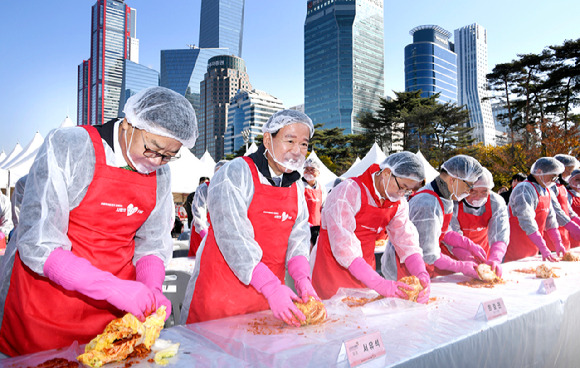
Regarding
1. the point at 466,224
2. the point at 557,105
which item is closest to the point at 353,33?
the point at 557,105

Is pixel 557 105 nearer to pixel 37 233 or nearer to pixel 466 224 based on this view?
pixel 466 224

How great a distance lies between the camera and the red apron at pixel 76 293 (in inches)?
55.5

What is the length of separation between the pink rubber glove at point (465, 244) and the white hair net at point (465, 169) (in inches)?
19.9

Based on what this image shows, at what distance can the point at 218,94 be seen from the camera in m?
104

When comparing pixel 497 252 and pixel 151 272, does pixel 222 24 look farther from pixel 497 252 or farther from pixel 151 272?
pixel 151 272

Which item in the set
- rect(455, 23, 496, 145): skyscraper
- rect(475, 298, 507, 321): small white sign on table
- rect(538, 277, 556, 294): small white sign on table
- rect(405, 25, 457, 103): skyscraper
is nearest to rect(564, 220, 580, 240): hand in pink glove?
rect(538, 277, 556, 294): small white sign on table

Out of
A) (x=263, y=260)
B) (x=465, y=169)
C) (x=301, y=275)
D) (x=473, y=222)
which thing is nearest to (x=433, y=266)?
(x=473, y=222)

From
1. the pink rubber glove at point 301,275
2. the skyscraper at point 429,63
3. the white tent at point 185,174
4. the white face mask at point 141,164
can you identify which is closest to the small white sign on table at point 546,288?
the pink rubber glove at point 301,275

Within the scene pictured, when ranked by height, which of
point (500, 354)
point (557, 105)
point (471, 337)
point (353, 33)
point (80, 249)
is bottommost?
point (500, 354)

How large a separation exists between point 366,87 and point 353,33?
498 inches

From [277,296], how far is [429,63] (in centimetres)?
10255

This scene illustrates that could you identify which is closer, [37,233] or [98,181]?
[37,233]

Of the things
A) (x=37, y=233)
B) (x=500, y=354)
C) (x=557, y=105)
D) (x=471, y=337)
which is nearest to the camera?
(x=37, y=233)

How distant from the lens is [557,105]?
27094 mm
